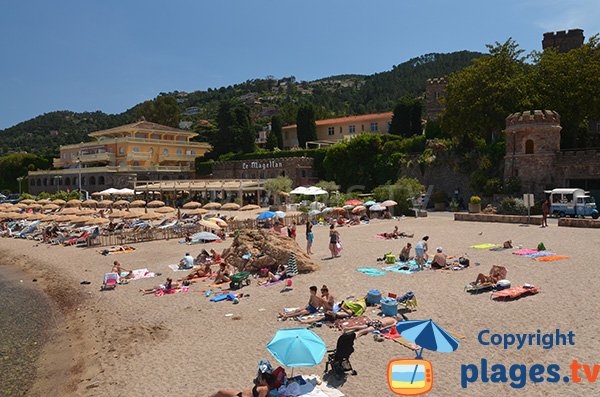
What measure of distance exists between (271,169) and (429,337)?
43820 millimetres

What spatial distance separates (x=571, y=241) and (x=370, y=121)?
39.4m

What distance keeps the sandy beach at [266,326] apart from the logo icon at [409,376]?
154 millimetres

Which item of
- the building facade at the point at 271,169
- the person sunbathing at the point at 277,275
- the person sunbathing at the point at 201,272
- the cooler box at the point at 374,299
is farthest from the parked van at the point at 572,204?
the building facade at the point at 271,169

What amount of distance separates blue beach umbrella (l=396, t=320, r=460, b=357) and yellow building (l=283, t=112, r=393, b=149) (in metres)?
46.6

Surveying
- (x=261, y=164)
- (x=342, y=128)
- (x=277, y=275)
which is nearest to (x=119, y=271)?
(x=277, y=275)

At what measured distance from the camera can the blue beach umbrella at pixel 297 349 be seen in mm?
6547

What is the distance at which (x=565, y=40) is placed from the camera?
4359cm

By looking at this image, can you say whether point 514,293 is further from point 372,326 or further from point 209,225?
point 209,225

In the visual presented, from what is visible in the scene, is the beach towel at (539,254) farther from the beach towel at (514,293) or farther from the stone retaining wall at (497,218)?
the stone retaining wall at (497,218)

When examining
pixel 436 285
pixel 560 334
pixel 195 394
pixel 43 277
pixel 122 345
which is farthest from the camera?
pixel 43 277

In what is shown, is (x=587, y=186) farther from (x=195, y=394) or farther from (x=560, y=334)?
(x=195, y=394)

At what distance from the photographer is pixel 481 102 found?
109 feet

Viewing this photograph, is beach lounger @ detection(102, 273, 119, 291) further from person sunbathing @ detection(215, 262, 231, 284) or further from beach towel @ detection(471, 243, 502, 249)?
beach towel @ detection(471, 243, 502, 249)

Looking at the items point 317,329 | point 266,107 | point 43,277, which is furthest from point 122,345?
point 266,107
